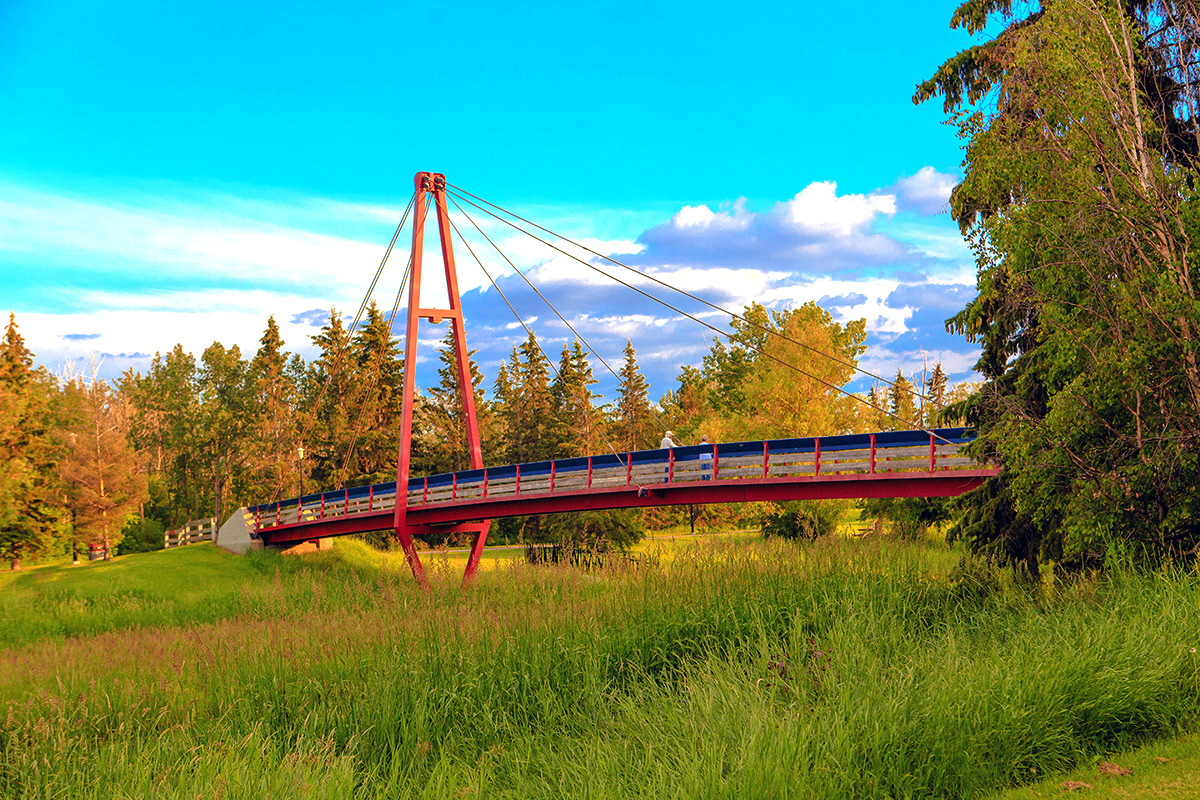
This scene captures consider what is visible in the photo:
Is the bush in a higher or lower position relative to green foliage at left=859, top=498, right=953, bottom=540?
lower

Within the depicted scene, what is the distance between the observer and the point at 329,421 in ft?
149

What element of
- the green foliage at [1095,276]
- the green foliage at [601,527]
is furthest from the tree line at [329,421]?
the green foliage at [1095,276]

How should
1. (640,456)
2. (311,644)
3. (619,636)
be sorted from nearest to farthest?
(619,636) < (311,644) < (640,456)

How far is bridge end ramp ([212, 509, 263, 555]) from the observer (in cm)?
3091

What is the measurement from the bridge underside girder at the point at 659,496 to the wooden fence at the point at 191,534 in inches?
383

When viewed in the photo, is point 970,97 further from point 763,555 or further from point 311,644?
point 311,644

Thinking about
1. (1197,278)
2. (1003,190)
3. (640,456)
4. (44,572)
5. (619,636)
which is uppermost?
(1003,190)

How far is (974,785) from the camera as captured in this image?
5.50 meters

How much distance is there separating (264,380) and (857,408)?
3416cm

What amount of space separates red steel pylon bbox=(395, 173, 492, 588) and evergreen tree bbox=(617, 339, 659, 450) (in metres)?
34.8

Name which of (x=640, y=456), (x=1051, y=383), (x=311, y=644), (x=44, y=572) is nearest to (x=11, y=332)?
(x=44, y=572)

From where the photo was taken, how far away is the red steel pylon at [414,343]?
23891 millimetres

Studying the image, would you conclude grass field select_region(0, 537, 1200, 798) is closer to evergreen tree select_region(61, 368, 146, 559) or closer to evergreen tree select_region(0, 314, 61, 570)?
evergreen tree select_region(0, 314, 61, 570)

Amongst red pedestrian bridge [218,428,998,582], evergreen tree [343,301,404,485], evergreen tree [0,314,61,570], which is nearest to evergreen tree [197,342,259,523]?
evergreen tree [343,301,404,485]
